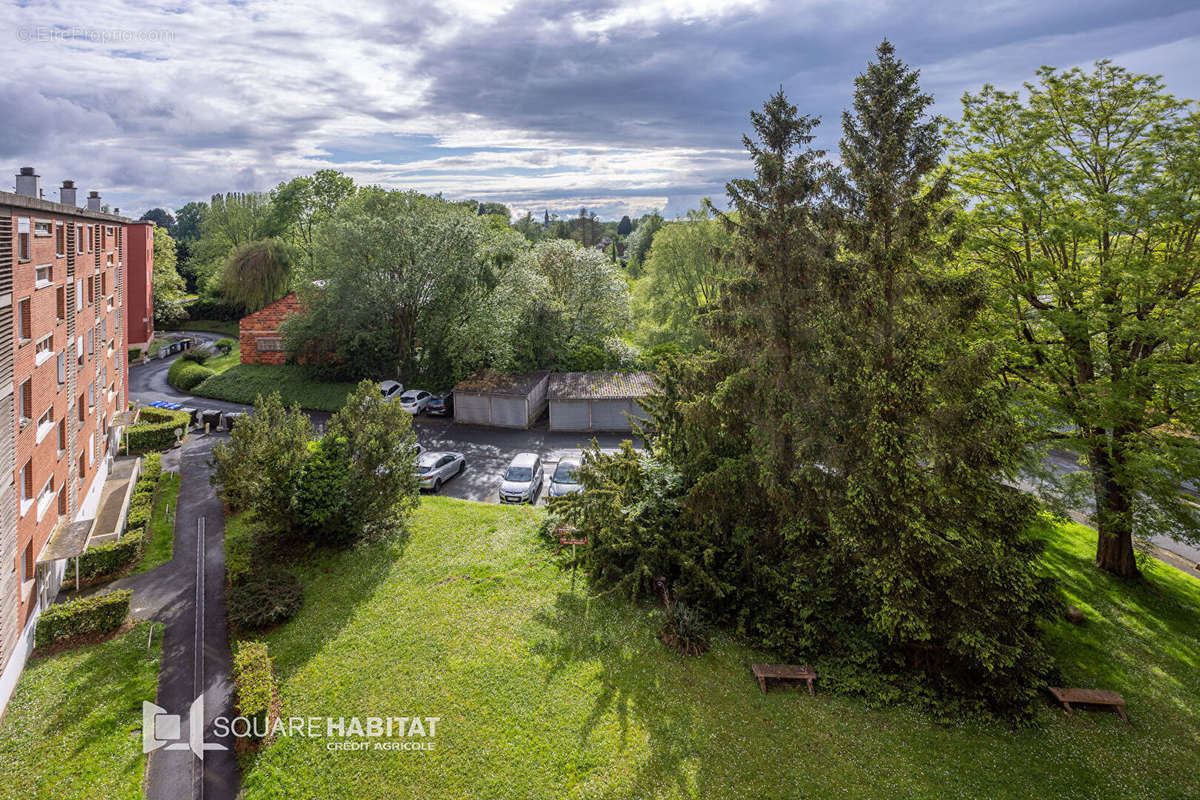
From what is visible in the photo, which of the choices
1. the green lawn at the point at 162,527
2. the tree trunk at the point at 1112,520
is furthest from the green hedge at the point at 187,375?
the tree trunk at the point at 1112,520

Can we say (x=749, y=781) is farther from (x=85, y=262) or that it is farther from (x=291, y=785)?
(x=85, y=262)

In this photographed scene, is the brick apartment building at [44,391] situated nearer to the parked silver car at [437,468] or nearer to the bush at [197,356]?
the parked silver car at [437,468]

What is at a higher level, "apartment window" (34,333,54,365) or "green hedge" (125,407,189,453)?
"apartment window" (34,333,54,365)

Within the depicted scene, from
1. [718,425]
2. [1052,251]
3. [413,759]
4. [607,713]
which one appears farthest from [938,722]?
[1052,251]

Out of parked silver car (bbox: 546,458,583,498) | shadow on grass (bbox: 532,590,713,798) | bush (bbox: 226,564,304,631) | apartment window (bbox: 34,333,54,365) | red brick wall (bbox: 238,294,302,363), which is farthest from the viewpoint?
red brick wall (bbox: 238,294,302,363)

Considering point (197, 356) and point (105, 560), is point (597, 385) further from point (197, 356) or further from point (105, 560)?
point (197, 356)

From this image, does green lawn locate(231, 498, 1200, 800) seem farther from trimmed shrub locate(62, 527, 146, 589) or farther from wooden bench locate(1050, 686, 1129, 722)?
trimmed shrub locate(62, 527, 146, 589)

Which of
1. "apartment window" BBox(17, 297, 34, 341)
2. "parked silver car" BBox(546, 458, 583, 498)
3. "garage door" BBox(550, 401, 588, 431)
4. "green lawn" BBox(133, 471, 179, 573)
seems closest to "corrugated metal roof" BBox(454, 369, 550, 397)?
"garage door" BBox(550, 401, 588, 431)
